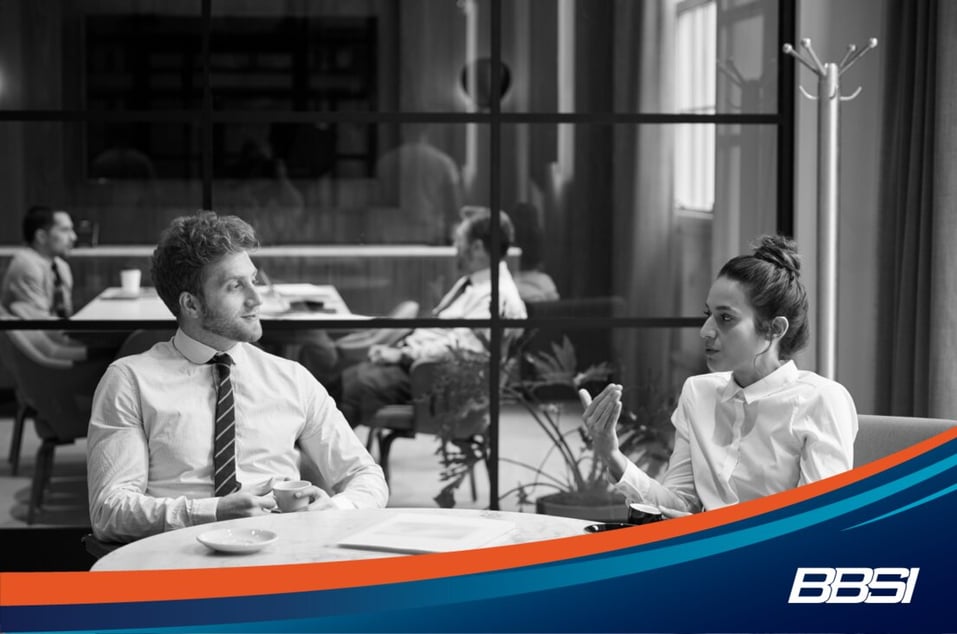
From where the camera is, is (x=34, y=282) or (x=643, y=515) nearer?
(x=643, y=515)

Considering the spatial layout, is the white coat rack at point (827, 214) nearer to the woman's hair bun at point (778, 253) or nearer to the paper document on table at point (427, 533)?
the woman's hair bun at point (778, 253)

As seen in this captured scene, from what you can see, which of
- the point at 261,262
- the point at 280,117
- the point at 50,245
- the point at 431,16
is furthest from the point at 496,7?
the point at 50,245

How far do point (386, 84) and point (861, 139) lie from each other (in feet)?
5.43

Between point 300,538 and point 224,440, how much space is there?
0.60 m

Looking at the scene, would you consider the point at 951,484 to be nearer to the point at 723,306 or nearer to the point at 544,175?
the point at 723,306

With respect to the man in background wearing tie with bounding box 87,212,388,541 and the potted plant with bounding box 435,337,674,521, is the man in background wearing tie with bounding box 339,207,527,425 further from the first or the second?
the man in background wearing tie with bounding box 87,212,388,541

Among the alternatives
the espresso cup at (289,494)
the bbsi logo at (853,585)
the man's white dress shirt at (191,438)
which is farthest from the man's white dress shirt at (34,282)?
the bbsi logo at (853,585)

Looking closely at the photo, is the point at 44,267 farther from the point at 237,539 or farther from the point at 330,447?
the point at 237,539

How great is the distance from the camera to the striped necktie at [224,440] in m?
2.82

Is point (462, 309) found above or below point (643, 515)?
above

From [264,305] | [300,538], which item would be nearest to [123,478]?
[300,538]

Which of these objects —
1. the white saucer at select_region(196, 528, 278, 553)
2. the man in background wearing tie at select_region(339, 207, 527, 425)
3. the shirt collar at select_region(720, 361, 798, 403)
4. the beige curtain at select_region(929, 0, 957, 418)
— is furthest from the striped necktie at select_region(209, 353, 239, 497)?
the beige curtain at select_region(929, 0, 957, 418)

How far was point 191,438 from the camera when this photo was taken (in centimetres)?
282

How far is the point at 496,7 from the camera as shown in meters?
4.48
